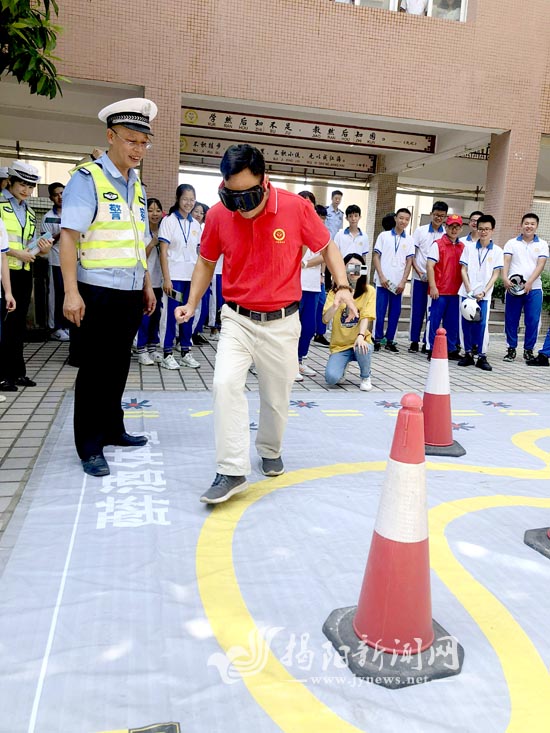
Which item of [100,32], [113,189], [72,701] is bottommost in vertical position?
[72,701]

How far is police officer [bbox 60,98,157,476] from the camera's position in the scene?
3.35m

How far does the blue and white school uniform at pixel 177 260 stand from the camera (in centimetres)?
671

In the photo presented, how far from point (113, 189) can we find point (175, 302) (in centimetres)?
330

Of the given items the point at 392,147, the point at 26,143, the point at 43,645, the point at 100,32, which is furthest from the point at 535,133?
the point at 43,645

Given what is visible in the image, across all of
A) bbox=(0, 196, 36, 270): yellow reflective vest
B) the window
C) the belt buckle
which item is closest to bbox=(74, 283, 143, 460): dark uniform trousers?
the belt buckle

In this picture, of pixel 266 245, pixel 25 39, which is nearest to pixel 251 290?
pixel 266 245

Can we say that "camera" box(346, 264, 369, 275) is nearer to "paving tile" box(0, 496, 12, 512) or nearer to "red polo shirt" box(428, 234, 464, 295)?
"red polo shirt" box(428, 234, 464, 295)

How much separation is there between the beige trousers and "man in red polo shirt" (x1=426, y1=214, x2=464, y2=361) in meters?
5.04

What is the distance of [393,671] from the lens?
195 cm

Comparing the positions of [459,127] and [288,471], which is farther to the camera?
[459,127]

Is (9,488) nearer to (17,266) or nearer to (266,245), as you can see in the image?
(266,245)

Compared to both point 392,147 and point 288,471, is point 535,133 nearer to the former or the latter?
point 392,147

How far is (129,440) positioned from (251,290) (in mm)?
1433

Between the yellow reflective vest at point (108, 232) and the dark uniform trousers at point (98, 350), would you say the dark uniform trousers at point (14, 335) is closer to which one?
the dark uniform trousers at point (98, 350)
